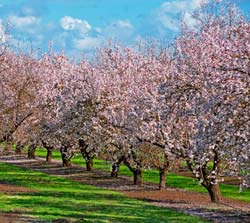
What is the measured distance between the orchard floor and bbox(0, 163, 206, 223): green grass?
110cm

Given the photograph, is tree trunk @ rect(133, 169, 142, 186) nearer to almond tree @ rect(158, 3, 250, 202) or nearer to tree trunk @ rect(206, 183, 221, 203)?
tree trunk @ rect(206, 183, 221, 203)

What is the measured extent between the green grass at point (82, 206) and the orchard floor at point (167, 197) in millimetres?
1101

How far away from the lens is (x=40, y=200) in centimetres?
2767

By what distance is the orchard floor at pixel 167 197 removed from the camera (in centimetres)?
2395

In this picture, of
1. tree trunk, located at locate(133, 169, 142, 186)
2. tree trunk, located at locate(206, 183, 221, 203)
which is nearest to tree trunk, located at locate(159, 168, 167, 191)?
tree trunk, located at locate(133, 169, 142, 186)

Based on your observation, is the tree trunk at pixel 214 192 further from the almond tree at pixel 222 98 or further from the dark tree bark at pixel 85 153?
the dark tree bark at pixel 85 153

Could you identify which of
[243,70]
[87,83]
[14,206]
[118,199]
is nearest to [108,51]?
[87,83]

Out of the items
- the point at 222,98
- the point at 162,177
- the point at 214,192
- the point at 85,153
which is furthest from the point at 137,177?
→ the point at 222,98

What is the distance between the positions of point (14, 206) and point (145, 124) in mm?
7596

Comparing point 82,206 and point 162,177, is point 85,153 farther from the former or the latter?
point 82,206

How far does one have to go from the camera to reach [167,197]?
31.4 meters

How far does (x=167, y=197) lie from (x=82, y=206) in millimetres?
7360

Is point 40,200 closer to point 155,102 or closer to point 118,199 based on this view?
Result: point 118,199

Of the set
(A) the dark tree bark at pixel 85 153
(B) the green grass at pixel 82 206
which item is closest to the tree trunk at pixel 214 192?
(B) the green grass at pixel 82 206
